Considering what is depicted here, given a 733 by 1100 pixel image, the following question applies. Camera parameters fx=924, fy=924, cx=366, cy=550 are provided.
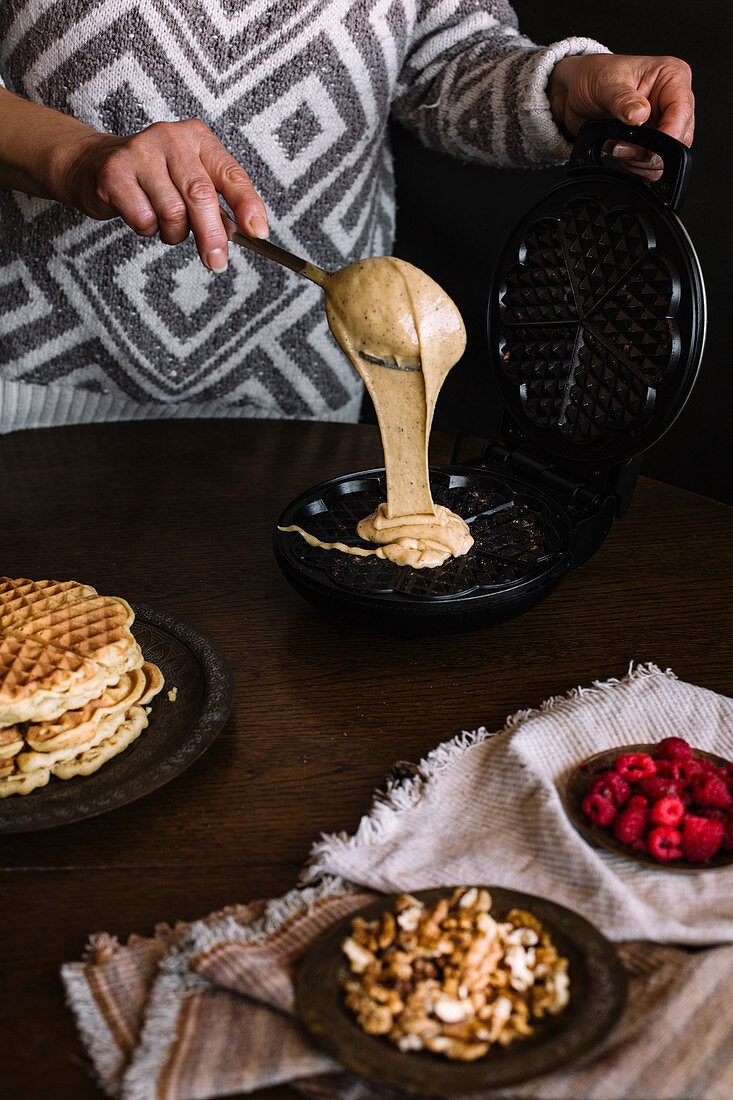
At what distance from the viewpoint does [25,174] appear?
155cm

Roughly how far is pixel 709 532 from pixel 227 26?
4.39ft

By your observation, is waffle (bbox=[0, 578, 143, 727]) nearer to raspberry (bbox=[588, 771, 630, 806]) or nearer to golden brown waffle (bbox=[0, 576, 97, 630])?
golden brown waffle (bbox=[0, 576, 97, 630])

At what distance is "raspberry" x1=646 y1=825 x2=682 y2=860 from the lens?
852 millimetres

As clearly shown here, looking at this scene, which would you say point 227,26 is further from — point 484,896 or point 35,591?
point 484,896

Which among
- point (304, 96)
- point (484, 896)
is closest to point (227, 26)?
point (304, 96)

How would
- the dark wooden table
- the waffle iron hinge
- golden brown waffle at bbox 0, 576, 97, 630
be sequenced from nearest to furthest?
1. the dark wooden table
2. golden brown waffle at bbox 0, 576, 97, 630
3. the waffle iron hinge

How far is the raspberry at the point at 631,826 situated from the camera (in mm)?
867

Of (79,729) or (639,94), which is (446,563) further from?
(639,94)

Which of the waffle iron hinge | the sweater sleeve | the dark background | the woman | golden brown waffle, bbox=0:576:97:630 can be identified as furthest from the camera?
the dark background

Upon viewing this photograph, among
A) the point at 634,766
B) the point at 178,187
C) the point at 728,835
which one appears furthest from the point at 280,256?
the point at 728,835

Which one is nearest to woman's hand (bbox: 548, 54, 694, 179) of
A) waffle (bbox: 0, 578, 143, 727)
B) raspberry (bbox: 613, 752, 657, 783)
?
raspberry (bbox: 613, 752, 657, 783)

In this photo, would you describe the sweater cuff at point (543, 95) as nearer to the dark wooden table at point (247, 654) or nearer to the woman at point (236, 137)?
the woman at point (236, 137)

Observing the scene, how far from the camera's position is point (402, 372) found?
1388 millimetres

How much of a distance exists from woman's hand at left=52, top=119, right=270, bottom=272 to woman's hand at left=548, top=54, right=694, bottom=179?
2.09 feet
